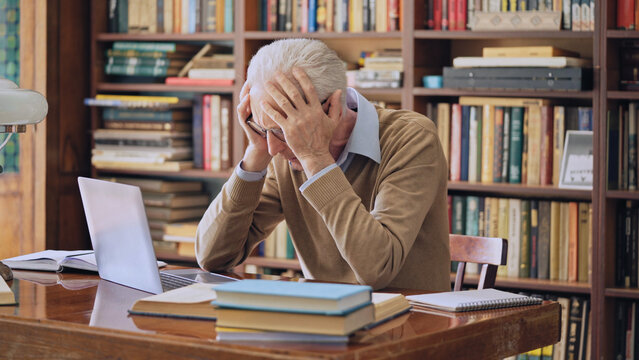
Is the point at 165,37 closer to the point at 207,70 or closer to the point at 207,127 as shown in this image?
the point at 207,70

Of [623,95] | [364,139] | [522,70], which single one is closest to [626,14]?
[623,95]

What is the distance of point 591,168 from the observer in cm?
304

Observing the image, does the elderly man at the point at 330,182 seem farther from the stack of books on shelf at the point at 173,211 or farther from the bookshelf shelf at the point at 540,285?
the stack of books on shelf at the point at 173,211

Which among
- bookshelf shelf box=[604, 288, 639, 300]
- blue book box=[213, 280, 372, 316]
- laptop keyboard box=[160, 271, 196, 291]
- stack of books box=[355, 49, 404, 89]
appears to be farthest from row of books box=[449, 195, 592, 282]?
blue book box=[213, 280, 372, 316]

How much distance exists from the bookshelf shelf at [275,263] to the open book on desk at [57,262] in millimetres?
1434

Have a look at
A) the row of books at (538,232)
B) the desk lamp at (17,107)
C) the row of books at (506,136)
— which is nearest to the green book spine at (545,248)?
the row of books at (538,232)

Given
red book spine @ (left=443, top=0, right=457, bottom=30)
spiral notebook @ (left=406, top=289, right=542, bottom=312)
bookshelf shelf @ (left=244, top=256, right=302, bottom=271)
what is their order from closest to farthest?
spiral notebook @ (left=406, top=289, right=542, bottom=312) < red book spine @ (left=443, top=0, right=457, bottom=30) < bookshelf shelf @ (left=244, top=256, right=302, bottom=271)

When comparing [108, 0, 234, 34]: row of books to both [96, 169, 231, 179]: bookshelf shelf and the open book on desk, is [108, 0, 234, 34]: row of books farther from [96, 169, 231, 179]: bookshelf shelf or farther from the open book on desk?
the open book on desk

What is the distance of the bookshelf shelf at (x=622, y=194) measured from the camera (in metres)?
2.95

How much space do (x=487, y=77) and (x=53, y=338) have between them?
6.74 ft

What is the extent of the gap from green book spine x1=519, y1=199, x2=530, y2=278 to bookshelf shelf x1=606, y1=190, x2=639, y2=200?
30 centimetres

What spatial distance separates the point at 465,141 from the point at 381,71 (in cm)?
40

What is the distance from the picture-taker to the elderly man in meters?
1.77

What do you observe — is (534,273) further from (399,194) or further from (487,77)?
(399,194)
